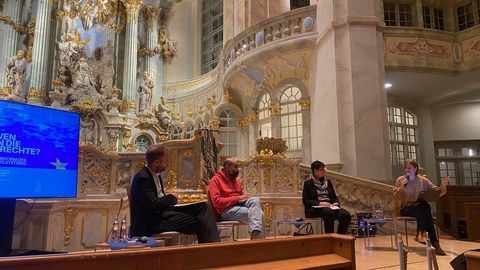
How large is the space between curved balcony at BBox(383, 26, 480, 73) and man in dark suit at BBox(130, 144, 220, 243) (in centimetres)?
810

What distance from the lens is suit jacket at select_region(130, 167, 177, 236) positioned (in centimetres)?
332

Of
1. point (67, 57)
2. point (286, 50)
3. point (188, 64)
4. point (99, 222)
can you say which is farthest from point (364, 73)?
point (67, 57)

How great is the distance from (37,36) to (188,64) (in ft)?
22.8

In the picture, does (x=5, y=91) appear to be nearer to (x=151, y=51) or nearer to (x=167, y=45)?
(x=151, y=51)

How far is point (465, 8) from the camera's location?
11242mm

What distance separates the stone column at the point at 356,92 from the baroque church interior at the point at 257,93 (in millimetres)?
31

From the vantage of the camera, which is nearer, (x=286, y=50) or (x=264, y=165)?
(x=264, y=165)

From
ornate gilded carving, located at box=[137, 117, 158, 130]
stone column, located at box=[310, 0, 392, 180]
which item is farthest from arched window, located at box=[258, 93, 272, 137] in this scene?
ornate gilded carving, located at box=[137, 117, 158, 130]

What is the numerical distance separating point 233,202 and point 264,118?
8.90m

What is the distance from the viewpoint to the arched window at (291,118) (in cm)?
1184

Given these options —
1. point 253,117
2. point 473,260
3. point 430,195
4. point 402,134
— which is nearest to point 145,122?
point 253,117

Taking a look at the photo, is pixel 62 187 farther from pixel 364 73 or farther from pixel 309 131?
pixel 309 131

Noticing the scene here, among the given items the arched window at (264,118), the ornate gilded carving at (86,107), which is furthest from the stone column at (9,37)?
the arched window at (264,118)

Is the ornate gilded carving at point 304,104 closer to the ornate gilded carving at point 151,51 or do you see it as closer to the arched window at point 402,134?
the arched window at point 402,134
